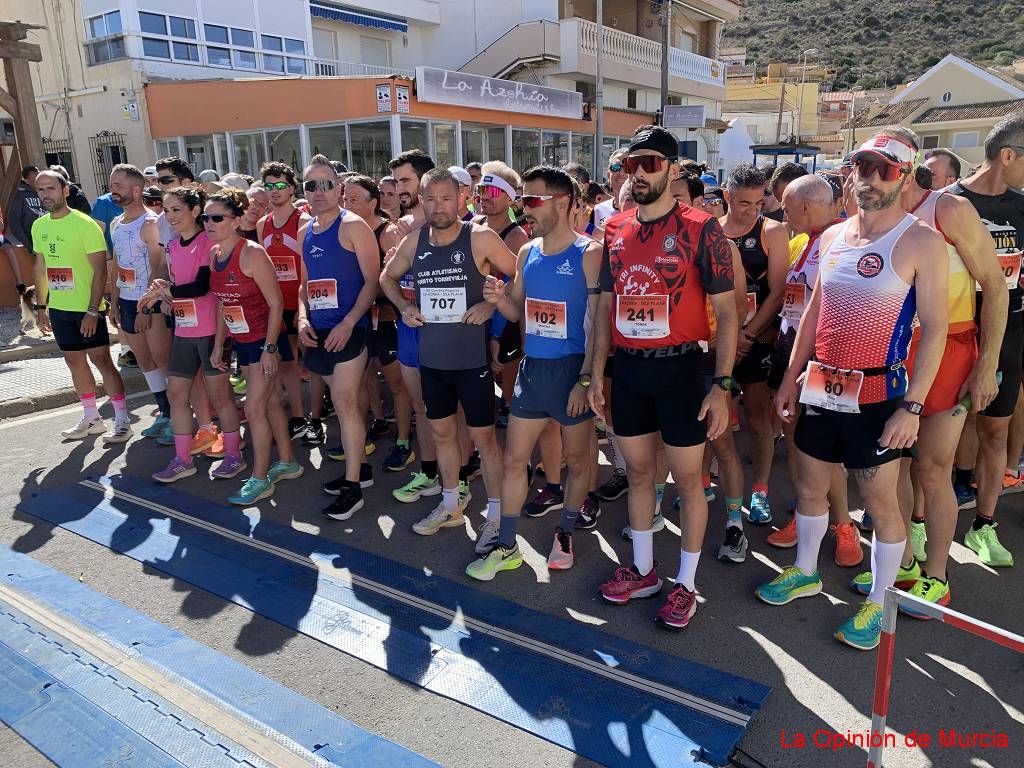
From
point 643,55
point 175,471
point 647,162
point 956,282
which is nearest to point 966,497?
point 956,282

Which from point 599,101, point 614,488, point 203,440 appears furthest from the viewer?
point 599,101

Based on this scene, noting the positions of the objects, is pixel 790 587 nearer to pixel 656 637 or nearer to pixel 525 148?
pixel 656 637

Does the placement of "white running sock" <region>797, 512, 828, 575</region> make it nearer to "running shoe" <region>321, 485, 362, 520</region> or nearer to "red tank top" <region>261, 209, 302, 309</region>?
"running shoe" <region>321, 485, 362, 520</region>

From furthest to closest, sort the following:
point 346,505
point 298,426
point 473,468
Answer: point 298,426 → point 473,468 → point 346,505

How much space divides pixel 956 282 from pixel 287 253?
456cm

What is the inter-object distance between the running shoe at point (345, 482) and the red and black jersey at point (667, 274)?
241 centimetres

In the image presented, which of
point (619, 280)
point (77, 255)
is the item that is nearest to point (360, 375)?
point (619, 280)

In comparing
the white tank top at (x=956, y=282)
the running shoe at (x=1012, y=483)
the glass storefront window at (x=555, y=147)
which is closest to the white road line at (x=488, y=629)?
the white tank top at (x=956, y=282)

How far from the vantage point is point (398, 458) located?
18.1 ft

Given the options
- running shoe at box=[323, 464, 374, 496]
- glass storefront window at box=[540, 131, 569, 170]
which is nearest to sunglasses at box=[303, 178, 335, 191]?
running shoe at box=[323, 464, 374, 496]

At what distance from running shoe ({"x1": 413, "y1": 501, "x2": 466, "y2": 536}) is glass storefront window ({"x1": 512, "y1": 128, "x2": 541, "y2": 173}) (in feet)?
58.9

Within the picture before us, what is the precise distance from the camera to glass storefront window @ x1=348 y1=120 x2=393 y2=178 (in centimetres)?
1714

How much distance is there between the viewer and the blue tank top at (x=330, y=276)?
462 centimetres

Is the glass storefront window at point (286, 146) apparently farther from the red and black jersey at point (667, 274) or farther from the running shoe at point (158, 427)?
the red and black jersey at point (667, 274)
